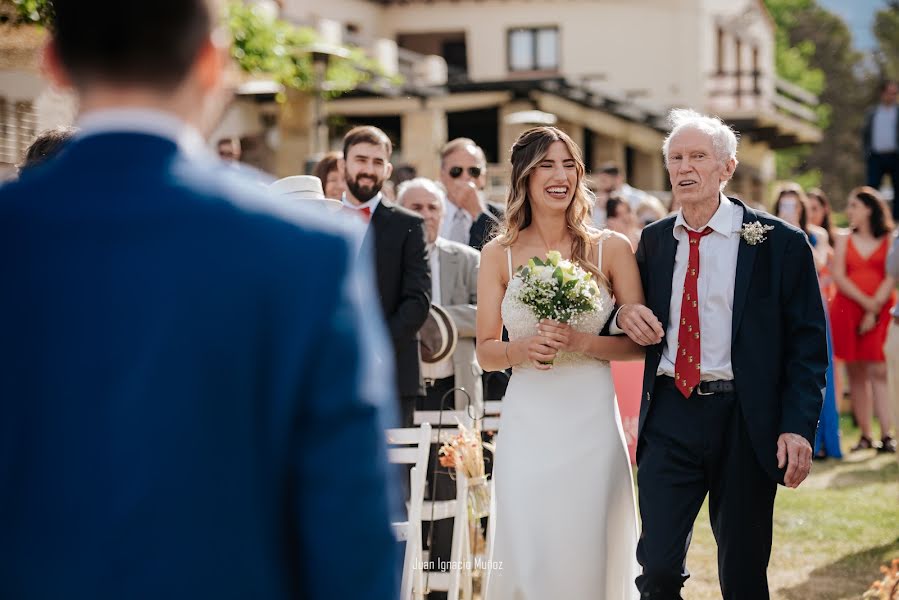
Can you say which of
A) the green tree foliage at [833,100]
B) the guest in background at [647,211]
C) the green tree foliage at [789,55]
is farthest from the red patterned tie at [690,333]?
the green tree foliage at [833,100]

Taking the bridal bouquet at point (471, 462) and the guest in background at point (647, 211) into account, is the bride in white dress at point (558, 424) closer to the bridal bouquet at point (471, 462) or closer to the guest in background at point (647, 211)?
the bridal bouquet at point (471, 462)

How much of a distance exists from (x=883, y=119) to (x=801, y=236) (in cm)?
1827

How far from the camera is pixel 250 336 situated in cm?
193

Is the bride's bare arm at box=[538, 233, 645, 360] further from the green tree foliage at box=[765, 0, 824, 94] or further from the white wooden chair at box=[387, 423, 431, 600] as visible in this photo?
the green tree foliage at box=[765, 0, 824, 94]

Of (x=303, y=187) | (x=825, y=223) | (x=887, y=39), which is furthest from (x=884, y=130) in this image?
(x=887, y=39)

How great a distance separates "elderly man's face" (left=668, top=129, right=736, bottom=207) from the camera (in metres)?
5.38

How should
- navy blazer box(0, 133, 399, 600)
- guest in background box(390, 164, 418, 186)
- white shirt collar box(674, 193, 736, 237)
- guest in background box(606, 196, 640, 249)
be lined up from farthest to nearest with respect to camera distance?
guest in background box(390, 164, 418, 186), guest in background box(606, 196, 640, 249), white shirt collar box(674, 193, 736, 237), navy blazer box(0, 133, 399, 600)

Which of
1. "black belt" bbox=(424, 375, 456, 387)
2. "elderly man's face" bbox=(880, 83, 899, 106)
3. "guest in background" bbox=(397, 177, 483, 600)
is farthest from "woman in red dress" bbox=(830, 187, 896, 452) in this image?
"elderly man's face" bbox=(880, 83, 899, 106)

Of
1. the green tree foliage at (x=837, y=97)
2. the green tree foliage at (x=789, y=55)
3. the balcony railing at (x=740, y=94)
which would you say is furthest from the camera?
the green tree foliage at (x=837, y=97)

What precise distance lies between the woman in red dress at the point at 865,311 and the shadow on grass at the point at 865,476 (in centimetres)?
98

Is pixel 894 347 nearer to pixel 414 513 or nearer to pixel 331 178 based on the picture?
pixel 331 178

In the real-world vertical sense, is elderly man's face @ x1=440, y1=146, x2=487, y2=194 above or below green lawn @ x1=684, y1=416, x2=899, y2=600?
above

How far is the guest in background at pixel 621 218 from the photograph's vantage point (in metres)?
11.7

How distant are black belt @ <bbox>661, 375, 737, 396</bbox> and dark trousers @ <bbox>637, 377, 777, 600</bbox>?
0.06 ft
